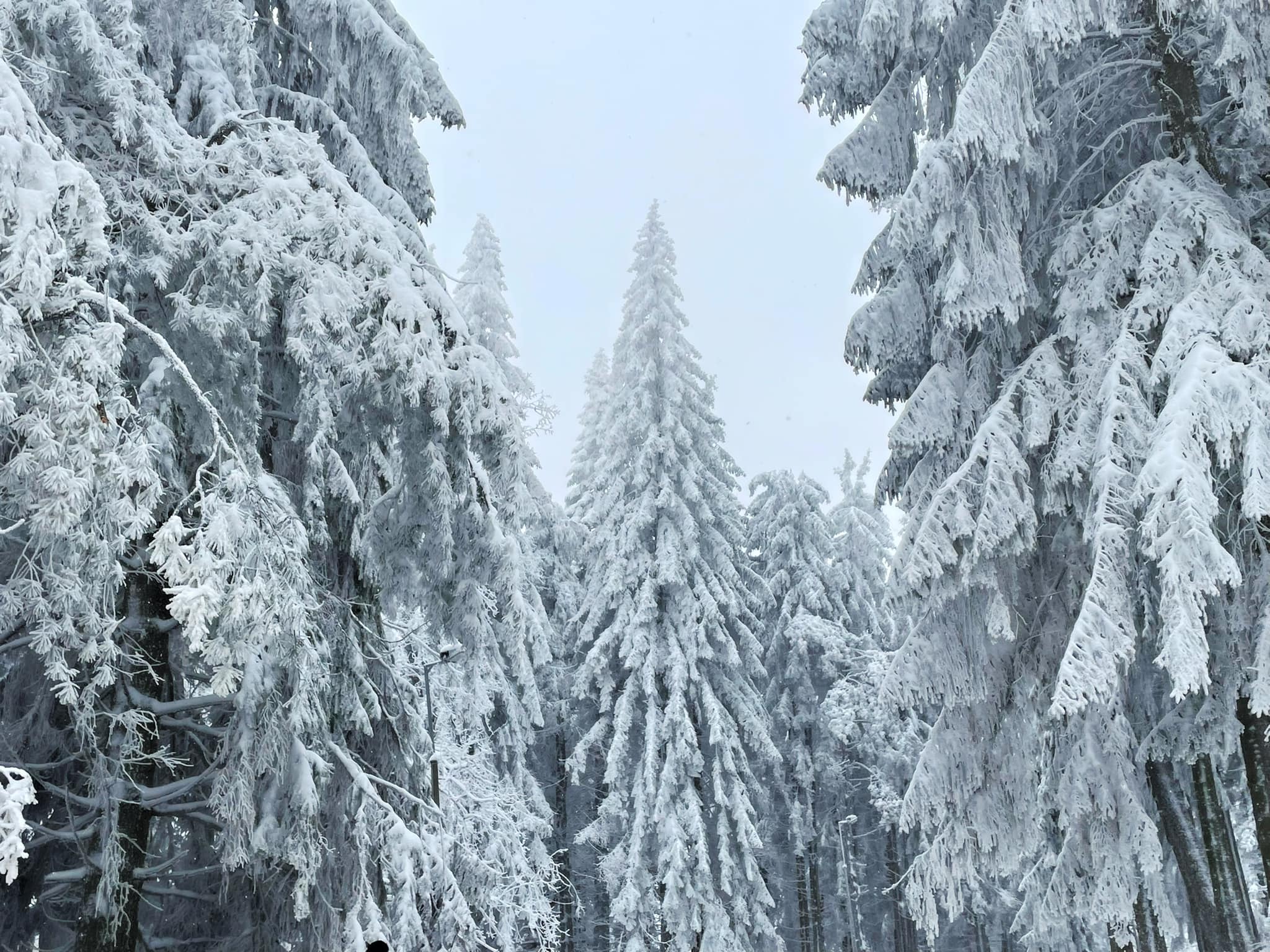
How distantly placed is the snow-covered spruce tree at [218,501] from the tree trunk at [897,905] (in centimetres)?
1974

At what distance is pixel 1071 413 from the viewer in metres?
7.12

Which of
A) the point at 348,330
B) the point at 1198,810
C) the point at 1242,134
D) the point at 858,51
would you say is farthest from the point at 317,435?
the point at 1198,810

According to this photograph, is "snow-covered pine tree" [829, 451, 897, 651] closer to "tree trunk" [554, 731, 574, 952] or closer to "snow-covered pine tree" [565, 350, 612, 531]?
"snow-covered pine tree" [565, 350, 612, 531]

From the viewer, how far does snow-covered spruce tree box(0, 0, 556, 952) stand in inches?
170

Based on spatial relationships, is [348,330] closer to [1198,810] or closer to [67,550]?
[67,550]

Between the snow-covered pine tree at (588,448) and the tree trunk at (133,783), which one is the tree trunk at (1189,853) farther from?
the snow-covered pine tree at (588,448)

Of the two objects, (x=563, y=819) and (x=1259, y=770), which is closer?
(x=1259, y=770)

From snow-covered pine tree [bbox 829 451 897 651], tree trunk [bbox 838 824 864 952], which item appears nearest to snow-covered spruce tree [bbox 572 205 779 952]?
tree trunk [bbox 838 824 864 952]

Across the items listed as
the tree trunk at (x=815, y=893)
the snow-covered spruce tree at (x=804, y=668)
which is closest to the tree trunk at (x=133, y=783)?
the snow-covered spruce tree at (x=804, y=668)

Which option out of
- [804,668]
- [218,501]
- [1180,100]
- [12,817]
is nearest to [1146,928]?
[1180,100]

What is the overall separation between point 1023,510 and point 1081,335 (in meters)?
1.43

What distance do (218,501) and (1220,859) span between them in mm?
8449

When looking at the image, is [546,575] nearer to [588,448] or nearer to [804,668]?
[588,448]

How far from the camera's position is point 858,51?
8.99 meters
